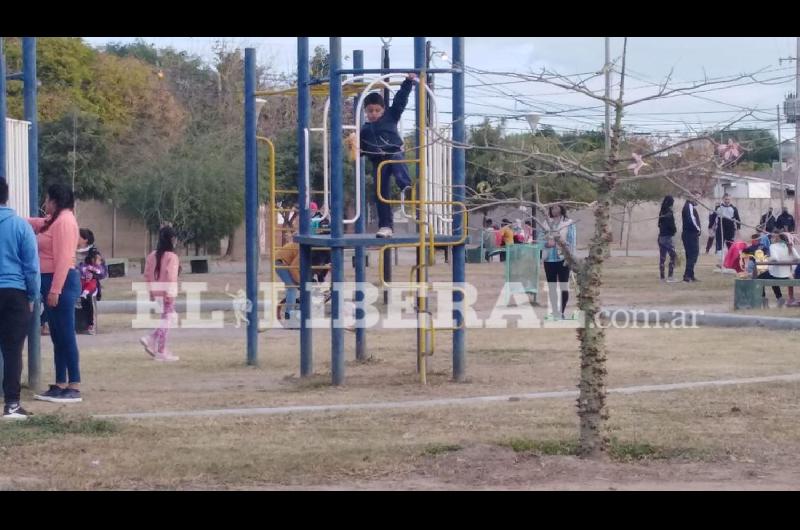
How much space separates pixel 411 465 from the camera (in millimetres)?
7629

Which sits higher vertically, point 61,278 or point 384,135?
point 384,135

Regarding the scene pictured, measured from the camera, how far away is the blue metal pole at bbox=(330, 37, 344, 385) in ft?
35.7

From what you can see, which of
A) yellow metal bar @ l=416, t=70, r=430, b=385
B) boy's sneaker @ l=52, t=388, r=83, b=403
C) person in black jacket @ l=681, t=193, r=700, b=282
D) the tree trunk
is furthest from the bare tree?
person in black jacket @ l=681, t=193, r=700, b=282

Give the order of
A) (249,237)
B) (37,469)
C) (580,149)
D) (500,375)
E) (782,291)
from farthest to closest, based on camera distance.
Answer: (782,291) → (249,237) → (500,375) → (580,149) → (37,469)

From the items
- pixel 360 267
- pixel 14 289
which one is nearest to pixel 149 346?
pixel 360 267

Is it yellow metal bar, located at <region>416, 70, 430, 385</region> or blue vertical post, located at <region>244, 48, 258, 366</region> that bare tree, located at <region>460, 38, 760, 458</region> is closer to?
yellow metal bar, located at <region>416, 70, 430, 385</region>

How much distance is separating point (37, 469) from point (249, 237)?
560cm

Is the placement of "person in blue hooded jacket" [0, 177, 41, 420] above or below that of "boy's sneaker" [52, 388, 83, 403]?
above

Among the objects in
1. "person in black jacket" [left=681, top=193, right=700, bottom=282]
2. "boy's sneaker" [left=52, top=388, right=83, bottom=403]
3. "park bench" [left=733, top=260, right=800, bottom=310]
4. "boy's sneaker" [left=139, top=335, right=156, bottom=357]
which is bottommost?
"boy's sneaker" [left=52, top=388, right=83, bottom=403]

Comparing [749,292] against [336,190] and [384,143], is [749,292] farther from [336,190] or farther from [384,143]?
[336,190]

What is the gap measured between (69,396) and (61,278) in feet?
3.79

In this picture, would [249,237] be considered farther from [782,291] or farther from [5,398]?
[782,291]

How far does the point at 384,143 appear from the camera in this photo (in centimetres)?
1159
